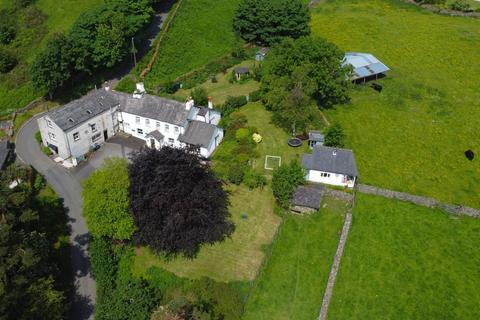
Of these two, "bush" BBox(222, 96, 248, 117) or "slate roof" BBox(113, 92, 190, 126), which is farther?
"bush" BBox(222, 96, 248, 117)

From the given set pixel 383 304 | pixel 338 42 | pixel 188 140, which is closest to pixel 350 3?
pixel 338 42

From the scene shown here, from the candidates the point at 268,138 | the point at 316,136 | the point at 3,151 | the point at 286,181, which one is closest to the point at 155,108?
the point at 268,138

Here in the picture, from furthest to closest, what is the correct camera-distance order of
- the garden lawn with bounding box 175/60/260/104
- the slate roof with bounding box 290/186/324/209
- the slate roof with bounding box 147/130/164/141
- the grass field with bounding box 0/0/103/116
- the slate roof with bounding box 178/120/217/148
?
the garden lawn with bounding box 175/60/260/104, the grass field with bounding box 0/0/103/116, the slate roof with bounding box 147/130/164/141, the slate roof with bounding box 178/120/217/148, the slate roof with bounding box 290/186/324/209

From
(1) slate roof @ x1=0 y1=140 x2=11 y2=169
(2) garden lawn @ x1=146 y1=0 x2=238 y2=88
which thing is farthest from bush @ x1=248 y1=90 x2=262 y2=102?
(1) slate roof @ x1=0 y1=140 x2=11 y2=169

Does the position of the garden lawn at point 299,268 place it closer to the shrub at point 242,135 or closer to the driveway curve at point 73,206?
the shrub at point 242,135

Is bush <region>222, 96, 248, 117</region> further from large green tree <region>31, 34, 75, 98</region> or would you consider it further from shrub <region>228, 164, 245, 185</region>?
large green tree <region>31, 34, 75, 98</region>

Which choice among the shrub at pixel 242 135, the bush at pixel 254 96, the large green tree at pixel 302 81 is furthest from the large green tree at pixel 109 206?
the bush at pixel 254 96
